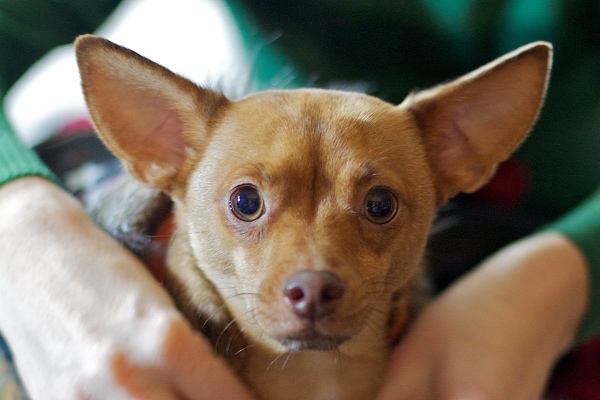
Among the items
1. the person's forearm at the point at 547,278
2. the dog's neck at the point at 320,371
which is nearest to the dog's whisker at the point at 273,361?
the dog's neck at the point at 320,371

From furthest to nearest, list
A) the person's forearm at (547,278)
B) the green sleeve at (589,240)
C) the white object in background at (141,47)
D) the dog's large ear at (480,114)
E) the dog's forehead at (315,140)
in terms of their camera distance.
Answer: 1. the white object in background at (141,47)
2. the green sleeve at (589,240)
3. the person's forearm at (547,278)
4. the dog's large ear at (480,114)
5. the dog's forehead at (315,140)

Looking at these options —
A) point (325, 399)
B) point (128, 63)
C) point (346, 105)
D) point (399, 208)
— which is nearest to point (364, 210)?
point (399, 208)

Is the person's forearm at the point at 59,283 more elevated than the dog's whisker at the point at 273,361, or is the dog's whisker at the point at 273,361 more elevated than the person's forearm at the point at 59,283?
the person's forearm at the point at 59,283

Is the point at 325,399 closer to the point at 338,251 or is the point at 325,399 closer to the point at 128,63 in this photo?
the point at 338,251

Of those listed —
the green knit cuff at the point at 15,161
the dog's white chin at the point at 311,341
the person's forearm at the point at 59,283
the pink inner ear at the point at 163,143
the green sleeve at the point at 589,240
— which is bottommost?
the green sleeve at the point at 589,240

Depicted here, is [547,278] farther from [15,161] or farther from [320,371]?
[15,161]

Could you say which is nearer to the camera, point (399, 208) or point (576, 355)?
point (399, 208)

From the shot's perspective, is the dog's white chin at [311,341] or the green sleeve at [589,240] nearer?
the dog's white chin at [311,341]

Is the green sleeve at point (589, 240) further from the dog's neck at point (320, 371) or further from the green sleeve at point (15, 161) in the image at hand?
the green sleeve at point (15, 161)
